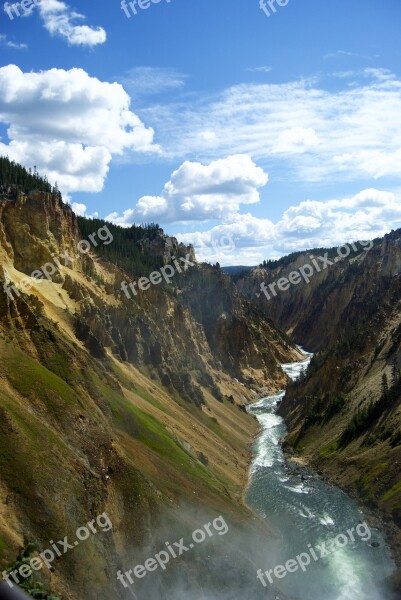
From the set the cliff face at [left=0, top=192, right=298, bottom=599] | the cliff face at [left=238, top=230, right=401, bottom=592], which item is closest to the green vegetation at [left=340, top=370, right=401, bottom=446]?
the cliff face at [left=238, top=230, right=401, bottom=592]

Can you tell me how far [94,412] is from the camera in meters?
39.9

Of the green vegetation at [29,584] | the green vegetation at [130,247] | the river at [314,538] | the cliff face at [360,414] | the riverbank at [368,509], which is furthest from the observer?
the green vegetation at [130,247]

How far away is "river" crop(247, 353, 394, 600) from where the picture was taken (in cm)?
4003

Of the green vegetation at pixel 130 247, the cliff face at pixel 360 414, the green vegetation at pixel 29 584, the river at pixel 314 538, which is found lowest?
the river at pixel 314 538

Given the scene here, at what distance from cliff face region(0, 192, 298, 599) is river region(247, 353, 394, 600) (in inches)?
169

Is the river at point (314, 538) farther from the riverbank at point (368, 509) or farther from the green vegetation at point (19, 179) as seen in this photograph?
the green vegetation at point (19, 179)

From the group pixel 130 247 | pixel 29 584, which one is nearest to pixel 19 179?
pixel 130 247

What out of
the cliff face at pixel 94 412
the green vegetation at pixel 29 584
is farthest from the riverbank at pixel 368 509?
the green vegetation at pixel 29 584

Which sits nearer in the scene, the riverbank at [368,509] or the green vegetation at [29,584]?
the green vegetation at [29,584]

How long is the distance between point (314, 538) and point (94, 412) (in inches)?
1022

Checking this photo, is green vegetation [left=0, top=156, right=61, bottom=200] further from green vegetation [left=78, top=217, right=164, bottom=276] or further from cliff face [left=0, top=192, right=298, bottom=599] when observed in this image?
green vegetation [left=78, top=217, right=164, bottom=276]

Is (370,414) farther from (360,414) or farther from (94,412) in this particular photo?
(94,412)

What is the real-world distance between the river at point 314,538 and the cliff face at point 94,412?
169 inches

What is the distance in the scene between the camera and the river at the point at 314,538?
40.0 m
